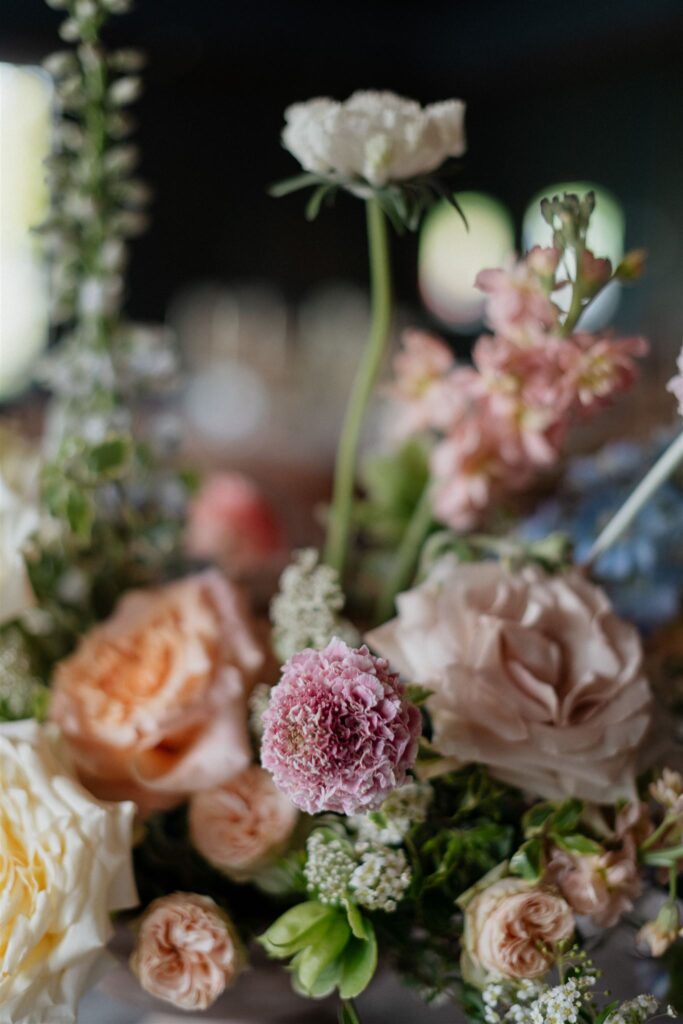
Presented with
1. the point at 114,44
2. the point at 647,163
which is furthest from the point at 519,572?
the point at 647,163

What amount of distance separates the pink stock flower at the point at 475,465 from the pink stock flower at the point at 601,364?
7cm

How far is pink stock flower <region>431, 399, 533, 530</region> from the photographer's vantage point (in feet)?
2.23

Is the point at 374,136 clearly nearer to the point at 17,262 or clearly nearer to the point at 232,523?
the point at 232,523

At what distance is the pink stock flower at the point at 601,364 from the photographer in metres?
0.60

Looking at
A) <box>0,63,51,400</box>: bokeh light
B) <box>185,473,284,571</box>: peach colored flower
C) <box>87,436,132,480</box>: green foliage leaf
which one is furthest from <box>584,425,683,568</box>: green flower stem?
<box>0,63,51,400</box>: bokeh light

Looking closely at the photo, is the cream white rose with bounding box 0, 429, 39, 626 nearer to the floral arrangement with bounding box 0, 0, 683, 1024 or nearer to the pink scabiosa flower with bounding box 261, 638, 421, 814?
the floral arrangement with bounding box 0, 0, 683, 1024

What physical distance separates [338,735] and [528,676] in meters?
0.14

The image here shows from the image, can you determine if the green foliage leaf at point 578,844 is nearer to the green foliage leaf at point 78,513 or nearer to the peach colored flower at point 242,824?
the peach colored flower at point 242,824

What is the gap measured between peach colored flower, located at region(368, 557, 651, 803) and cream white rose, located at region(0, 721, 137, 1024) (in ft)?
0.55

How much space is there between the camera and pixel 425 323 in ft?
17.9

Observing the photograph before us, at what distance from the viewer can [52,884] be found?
48 cm

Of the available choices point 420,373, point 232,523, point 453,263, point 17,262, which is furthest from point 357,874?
point 453,263

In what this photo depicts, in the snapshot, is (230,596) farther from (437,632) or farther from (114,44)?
(114,44)

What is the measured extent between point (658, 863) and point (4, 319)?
3688mm
